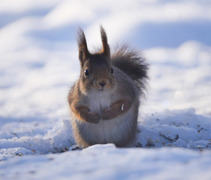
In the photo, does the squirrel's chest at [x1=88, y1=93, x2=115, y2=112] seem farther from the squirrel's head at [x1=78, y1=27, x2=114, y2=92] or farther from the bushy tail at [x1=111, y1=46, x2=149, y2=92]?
the bushy tail at [x1=111, y1=46, x2=149, y2=92]

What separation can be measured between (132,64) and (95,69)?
4.35ft

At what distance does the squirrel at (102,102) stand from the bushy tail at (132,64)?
29.8 inches

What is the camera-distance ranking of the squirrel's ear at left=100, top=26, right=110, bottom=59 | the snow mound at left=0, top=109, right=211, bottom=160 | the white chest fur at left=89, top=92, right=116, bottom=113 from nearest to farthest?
the white chest fur at left=89, top=92, right=116, bottom=113
the squirrel's ear at left=100, top=26, right=110, bottom=59
the snow mound at left=0, top=109, right=211, bottom=160

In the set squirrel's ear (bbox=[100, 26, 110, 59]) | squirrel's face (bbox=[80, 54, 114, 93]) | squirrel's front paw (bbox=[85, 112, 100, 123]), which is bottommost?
squirrel's front paw (bbox=[85, 112, 100, 123])

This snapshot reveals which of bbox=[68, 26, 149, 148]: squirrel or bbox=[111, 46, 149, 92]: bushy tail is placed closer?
bbox=[68, 26, 149, 148]: squirrel

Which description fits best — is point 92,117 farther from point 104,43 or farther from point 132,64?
point 132,64

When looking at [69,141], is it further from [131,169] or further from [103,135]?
[131,169]

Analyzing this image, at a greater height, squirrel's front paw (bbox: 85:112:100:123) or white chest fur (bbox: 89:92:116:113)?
white chest fur (bbox: 89:92:116:113)

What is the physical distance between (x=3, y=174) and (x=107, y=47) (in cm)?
196

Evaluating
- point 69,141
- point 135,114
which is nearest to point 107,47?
point 135,114

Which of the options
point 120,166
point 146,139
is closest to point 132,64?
point 146,139

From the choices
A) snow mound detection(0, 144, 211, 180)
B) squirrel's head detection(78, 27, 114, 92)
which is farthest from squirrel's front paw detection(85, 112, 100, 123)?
snow mound detection(0, 144, 211, 180)

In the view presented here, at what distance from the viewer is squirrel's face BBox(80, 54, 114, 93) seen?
3.14 m

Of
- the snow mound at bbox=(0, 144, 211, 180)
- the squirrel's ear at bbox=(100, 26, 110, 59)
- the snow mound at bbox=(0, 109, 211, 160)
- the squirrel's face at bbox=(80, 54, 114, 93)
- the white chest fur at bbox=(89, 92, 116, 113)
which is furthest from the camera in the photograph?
the snow mound at bbox=(0, 109, 211, 160)
